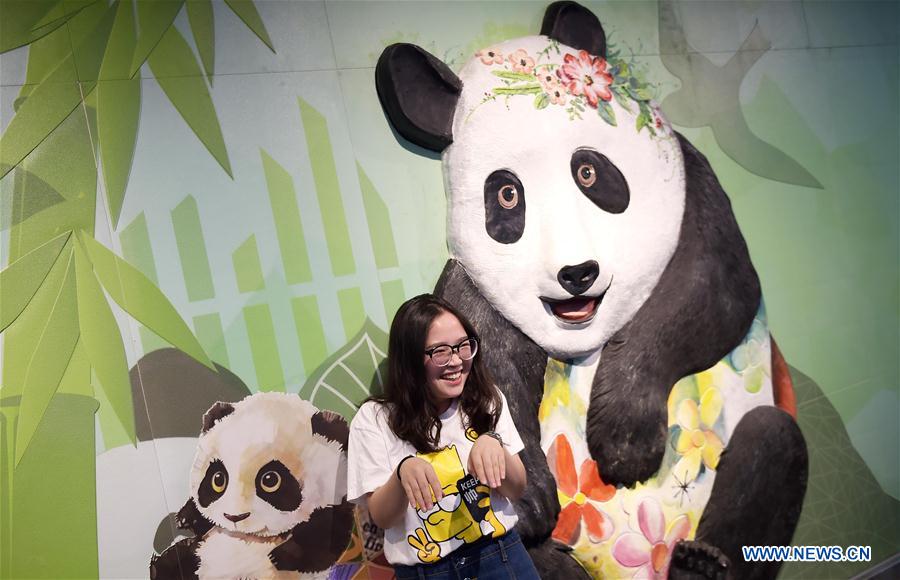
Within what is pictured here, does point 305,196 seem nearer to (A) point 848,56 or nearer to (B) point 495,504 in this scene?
(B) point 495,504

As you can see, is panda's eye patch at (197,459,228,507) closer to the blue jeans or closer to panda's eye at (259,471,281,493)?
panda's eye at (259,471,281,493)

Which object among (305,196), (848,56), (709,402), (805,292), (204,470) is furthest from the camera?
(848,56)

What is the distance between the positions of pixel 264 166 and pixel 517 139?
2.03 feet

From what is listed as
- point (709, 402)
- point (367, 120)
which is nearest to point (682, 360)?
point (709, 402)

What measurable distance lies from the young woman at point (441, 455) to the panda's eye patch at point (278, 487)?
0.21m

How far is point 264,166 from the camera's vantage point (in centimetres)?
199

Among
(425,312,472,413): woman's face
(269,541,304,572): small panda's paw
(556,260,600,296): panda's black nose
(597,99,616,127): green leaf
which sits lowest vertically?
(269,541,304,572): small panda's paw

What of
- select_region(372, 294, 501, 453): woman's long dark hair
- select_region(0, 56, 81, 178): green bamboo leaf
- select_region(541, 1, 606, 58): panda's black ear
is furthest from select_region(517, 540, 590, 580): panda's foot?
select_region(0, 56, 81, 178): green bamboo leaf

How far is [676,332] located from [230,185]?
118 centimetres

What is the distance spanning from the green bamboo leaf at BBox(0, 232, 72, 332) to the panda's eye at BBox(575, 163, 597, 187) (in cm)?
121

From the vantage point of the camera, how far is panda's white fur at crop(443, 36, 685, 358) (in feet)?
7.02

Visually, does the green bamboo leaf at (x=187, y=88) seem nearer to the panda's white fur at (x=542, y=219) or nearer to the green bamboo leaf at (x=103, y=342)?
the green bamboo leaf at (x=103, y=342)

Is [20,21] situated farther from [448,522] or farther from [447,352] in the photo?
[448,522]

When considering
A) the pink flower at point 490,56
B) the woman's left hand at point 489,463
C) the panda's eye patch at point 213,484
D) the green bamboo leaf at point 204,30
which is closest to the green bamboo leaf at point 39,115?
the green bamboo leaf at point 204,30
